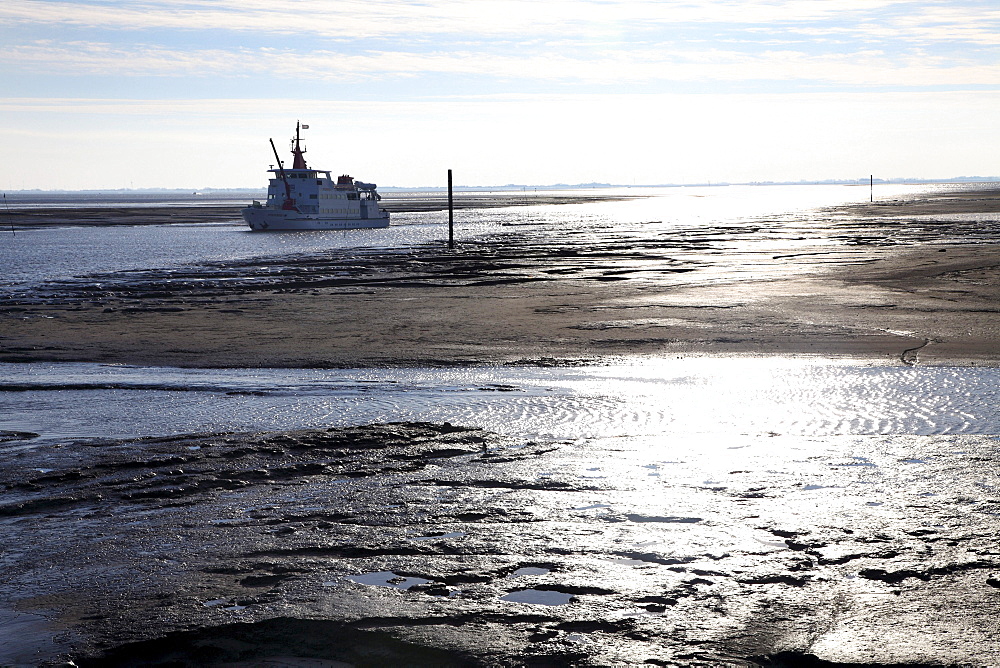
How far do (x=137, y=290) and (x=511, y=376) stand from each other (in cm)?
1544

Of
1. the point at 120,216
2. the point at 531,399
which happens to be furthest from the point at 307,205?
the point at 531,399

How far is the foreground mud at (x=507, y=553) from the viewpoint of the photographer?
4070 mm

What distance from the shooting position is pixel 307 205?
223ft

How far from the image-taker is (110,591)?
4703 millimetres

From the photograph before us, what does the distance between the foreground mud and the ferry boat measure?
199 ft

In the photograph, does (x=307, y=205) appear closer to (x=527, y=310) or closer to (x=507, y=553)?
(x=527, y=310)

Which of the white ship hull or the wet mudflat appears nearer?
the wet mudflat

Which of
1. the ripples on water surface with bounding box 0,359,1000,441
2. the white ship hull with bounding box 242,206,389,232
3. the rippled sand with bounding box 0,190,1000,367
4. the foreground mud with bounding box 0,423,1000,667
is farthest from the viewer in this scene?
the white ship hull with bounding box 242,206,389,232

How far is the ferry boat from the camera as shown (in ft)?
217

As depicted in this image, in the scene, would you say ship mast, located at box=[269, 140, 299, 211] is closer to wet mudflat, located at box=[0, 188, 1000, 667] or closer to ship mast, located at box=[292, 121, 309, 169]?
ship mast, located at box=[292, 121, 309, 169]

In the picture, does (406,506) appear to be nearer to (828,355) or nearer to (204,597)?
(204,597)

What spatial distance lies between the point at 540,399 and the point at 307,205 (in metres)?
61.2

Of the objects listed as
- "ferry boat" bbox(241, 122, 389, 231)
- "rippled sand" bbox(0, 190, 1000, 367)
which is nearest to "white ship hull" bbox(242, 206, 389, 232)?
"ferry boat" bbox(241, 122, 389, 231)

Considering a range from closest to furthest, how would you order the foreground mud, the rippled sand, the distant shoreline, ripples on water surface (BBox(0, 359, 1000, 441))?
1. the foreground mud
2. ripples on water surface (BBox(0, 359, 1000, 441))
3. the rippled sand
4. the distant shoreline
